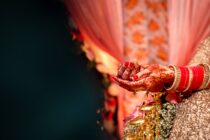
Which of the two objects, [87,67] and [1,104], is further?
[87,67]

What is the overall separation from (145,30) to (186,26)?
0.38 meters

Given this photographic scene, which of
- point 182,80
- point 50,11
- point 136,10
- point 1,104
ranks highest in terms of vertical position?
point 136,10

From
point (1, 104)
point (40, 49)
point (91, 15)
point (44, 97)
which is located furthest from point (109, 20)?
point (1, 104)

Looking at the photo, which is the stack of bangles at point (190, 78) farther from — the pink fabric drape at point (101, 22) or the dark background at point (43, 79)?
the pink fabric drape at point (101, 22)

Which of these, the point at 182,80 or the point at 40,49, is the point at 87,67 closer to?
the point at 40,49

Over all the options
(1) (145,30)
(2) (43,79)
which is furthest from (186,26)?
(2) (43,79)

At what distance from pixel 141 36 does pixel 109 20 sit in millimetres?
250

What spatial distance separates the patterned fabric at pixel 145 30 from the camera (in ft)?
7.56

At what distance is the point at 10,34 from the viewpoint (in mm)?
1896

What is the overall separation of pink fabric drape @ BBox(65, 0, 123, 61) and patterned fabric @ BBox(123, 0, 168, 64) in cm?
10

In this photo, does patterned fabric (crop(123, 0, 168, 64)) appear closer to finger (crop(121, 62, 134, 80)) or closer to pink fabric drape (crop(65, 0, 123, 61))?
pink fabric drape (crop(65, 0, 123, 61))

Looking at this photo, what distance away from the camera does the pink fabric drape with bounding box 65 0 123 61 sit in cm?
218

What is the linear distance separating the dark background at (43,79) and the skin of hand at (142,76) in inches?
36.9

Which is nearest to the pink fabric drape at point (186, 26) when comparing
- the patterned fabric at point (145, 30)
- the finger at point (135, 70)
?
the patterned fabric at point (145, 30)
